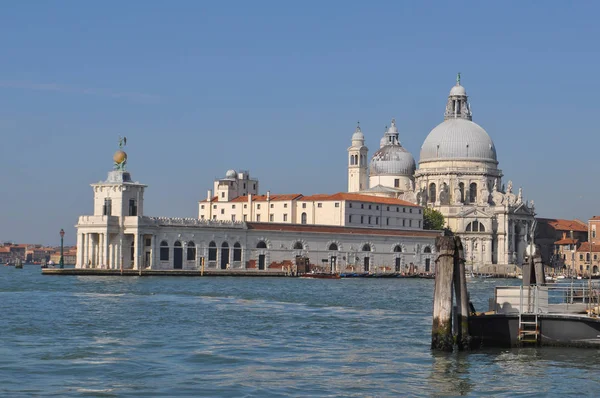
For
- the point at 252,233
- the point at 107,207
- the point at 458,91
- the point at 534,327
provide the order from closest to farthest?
the point at 534,327, the point at 107,207, the point at 252,233, the point at 458,91

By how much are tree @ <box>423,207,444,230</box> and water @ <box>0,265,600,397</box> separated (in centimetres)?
6930

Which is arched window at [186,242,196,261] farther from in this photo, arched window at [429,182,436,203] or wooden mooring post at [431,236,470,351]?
wooden mooring post at [431,236,470,351]

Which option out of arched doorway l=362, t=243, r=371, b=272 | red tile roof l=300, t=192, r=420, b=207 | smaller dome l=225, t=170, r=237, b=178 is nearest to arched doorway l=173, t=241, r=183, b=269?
arched doorway l=362, t=243, r=371, b=272

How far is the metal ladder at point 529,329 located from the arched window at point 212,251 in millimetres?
59194

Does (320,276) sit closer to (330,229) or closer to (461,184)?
(330,229)

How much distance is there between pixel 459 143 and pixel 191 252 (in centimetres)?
4372

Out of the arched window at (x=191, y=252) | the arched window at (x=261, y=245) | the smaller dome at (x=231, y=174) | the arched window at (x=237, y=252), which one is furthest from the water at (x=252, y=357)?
the smaller dome at (x=231, y=174)

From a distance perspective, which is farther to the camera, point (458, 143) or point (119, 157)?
point (458, 143)

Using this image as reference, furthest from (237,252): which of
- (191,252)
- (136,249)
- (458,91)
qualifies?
(458,91)

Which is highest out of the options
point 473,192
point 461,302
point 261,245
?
point 473,192

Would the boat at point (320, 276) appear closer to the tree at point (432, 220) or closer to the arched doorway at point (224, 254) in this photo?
the arched doorway at point (224, 254)

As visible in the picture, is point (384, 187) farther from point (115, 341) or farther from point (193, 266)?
point (115, 341)

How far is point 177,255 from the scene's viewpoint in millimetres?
83812

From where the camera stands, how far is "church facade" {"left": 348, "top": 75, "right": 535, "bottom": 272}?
11519 centimetres
